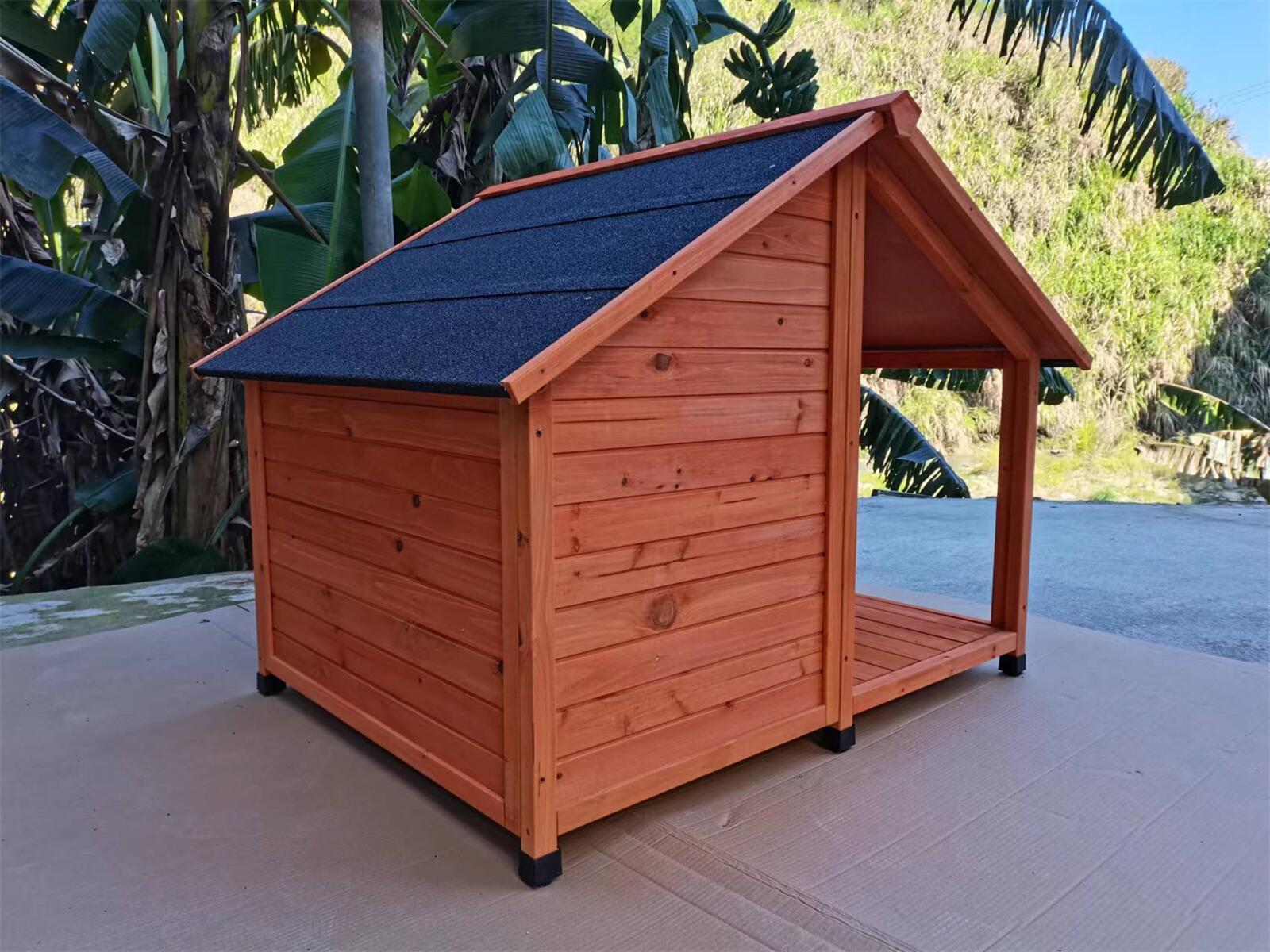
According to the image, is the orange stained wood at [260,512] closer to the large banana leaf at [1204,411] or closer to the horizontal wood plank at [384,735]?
the horizontal wood plank at [384,735]

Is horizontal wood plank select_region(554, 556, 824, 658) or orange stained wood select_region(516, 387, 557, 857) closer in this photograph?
orange stained wood select_region(516, 387, 557, 857)

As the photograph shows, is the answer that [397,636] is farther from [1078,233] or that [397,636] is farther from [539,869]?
[1078,233]

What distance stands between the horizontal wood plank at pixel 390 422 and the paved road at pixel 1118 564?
3.62m

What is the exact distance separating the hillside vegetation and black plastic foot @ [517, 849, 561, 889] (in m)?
15.1

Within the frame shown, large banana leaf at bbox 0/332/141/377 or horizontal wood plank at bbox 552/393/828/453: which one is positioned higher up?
large banana leaf at bbox 0/332/141/377

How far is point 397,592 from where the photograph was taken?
2.84 meters

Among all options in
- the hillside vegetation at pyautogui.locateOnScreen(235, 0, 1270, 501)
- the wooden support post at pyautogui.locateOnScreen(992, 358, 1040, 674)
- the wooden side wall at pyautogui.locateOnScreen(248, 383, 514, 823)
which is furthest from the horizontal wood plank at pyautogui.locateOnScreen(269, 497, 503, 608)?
the hillside vegetation at pyautogui.locateOnScreen(235, 0, 1270, 501)

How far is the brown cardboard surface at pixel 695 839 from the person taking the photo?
7.11 feet

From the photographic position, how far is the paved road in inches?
191

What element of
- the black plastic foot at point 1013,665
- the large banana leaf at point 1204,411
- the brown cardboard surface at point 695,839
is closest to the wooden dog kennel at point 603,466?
the brown cardboard surface at point 695,839

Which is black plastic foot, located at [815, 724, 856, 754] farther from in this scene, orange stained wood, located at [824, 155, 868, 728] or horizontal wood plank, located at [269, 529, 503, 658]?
horizontal wood plank, located at [269, 529, 503, 658]

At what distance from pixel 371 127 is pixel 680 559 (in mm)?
3208

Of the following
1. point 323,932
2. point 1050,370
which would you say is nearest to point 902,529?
point 1050,370

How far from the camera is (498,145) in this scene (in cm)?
464
